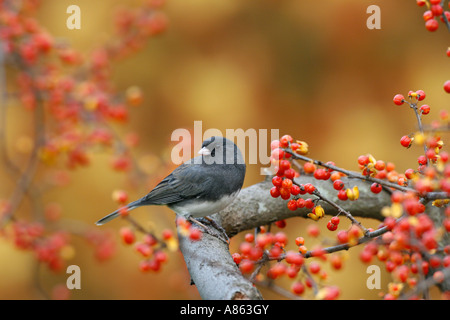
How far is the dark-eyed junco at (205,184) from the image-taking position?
1916mm

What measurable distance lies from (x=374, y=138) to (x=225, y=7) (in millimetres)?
1376

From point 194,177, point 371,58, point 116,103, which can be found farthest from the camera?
point 371,58

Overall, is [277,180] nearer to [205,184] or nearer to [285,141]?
[285,141]

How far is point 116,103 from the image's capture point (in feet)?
8.45

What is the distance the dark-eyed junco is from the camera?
1.92 meters

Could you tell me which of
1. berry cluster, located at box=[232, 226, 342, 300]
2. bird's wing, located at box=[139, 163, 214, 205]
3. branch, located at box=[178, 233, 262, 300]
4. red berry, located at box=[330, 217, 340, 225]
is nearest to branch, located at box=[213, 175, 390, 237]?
bird's wing, located at box=[139, 163, 214, 205]

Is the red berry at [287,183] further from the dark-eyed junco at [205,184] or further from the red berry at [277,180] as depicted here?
the dark-eyed junco at [205,184]

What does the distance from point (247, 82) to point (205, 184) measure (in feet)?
4.67

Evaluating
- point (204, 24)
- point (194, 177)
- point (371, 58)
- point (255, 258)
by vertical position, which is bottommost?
point (255, 258)

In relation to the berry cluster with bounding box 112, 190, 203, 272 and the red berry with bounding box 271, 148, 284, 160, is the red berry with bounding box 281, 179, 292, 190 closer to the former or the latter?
the red berry with bounding box 271, 148, 284, 160
